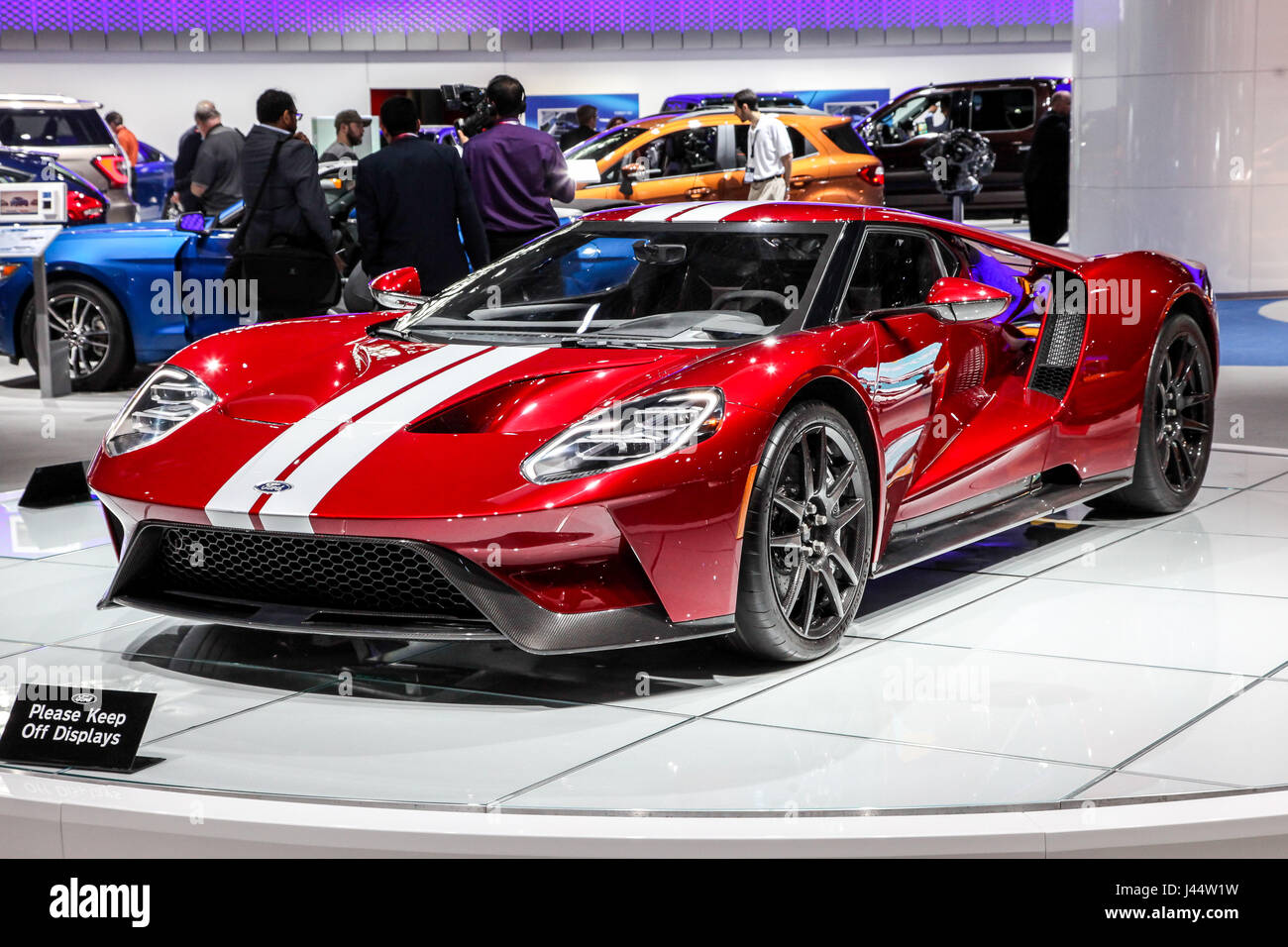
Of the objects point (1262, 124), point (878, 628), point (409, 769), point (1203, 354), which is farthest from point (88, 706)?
point (1262, 124)

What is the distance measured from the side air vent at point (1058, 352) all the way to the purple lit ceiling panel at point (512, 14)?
19487 mm

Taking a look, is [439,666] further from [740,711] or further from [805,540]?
[805,540]

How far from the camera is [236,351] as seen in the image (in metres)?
4.52

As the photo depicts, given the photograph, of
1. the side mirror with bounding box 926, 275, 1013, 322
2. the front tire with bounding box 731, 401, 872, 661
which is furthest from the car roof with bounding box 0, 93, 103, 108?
the front tire with bounding box 731, 401, 872, 661

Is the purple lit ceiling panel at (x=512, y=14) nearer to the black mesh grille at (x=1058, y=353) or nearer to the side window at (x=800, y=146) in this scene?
the side window at (x=800, y=146)

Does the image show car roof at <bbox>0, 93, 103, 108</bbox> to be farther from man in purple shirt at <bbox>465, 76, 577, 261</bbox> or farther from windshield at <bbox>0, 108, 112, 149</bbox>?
man in purple shirt at <bbox>465, 76, 577, 261</bbox>

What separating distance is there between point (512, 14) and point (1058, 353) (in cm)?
2001

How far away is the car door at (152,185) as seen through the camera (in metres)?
19.8

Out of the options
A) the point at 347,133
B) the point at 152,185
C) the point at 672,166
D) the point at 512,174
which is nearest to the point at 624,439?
the point at 512,174

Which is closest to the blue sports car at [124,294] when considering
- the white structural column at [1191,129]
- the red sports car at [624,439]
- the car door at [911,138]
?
the red sports car at [624,439]

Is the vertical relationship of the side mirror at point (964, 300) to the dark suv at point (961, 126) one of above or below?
below

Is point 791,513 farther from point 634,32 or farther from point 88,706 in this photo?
point 634,32

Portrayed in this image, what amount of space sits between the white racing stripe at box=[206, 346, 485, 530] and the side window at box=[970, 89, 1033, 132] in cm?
1725
